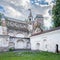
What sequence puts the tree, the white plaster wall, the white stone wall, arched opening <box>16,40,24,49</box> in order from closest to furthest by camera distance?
the white stone wall → the white plaster wall → arched opening <box>16,40,24,49</box> → the tree

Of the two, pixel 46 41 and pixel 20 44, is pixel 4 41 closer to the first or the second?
pixel 20 44

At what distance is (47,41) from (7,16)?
8.15 ft

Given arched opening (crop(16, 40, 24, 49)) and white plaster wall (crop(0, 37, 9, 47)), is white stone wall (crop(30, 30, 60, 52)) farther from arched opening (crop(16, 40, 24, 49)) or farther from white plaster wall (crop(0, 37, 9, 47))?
white plaster wall (crop(0, 37, 9, 47))

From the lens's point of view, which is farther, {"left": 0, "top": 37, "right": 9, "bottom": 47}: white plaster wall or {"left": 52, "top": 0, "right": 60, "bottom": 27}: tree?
{"left": 52, "top": 0, "right": 60, "bottom": 27}: tree

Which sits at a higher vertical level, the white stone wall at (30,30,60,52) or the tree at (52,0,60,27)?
the tree at (52,0,60,27)

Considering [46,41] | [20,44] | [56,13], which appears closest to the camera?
[46,41]

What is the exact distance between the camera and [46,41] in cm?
965

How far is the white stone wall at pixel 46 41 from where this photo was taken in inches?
354

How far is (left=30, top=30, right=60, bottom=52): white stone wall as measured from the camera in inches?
354

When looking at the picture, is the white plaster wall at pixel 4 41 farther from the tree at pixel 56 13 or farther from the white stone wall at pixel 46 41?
the tree at pixel 56 13

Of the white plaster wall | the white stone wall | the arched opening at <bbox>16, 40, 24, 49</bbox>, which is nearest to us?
the white stone wall

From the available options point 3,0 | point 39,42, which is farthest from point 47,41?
point 3,0

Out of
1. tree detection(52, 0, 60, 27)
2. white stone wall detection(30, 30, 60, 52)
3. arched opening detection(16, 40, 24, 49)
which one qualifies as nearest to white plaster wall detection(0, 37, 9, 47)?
arched opening detection(16, 40, 24, 49)

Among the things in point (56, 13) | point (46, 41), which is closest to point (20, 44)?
point (46, 41)
